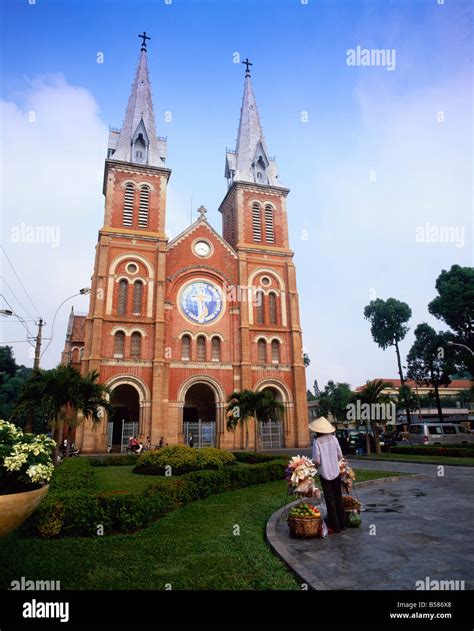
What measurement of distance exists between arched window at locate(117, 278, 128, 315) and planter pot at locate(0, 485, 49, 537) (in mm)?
28557

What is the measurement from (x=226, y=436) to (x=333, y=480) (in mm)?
24973

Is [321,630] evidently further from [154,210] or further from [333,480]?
[154,210]

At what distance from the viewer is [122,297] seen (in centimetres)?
3212

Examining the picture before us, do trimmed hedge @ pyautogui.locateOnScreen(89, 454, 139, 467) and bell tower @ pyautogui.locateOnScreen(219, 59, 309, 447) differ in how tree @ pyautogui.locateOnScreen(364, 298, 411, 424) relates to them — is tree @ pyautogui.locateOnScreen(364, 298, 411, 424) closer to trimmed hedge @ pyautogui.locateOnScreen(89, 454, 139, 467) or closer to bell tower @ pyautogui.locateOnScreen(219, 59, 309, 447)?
bell tower @ pyautogui.locateOnScreen(219, 59, 309, 447)

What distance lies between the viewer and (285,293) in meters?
36.9

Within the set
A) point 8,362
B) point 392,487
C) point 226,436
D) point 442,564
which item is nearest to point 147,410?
point 226,436

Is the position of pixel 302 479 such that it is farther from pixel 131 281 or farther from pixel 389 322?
pixel 389 322

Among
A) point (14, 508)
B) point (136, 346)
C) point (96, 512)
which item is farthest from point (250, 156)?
point (14, 508)

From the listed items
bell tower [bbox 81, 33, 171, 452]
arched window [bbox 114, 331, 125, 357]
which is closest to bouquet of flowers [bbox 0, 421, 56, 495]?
bell tower [bbox 81, 33, 171, 452]

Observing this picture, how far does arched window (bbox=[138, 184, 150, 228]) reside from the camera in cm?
3478

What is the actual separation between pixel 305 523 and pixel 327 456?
1.18 m

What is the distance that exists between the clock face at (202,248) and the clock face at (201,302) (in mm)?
2791

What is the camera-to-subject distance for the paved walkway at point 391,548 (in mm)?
4809

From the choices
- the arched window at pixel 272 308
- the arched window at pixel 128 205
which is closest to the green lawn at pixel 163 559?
the arched window at pixel 272 308
